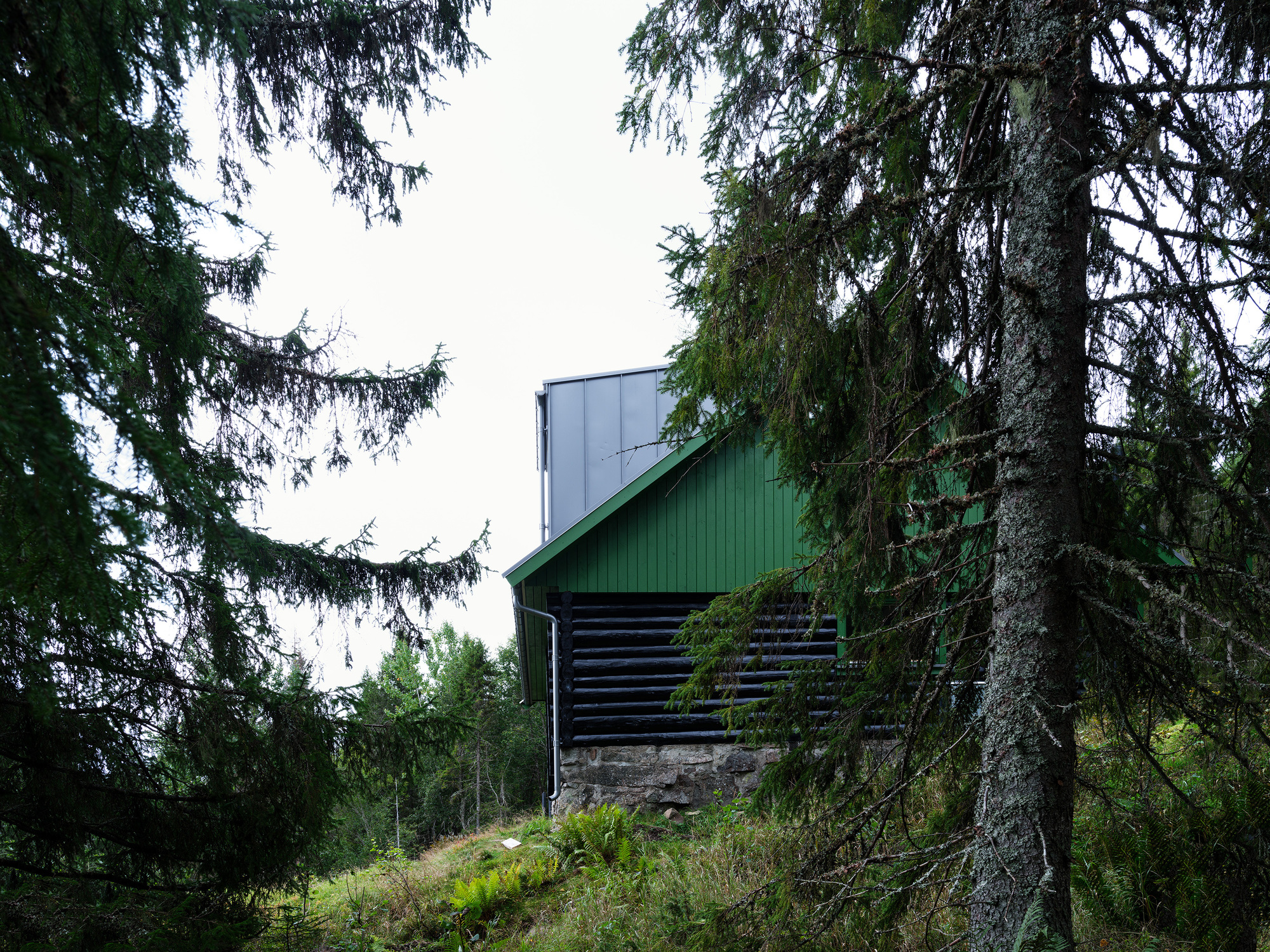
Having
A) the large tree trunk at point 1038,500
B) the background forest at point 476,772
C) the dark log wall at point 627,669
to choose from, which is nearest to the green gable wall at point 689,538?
the dark log wall at point 627,669

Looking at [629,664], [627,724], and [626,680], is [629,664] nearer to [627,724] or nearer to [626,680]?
[626,680]

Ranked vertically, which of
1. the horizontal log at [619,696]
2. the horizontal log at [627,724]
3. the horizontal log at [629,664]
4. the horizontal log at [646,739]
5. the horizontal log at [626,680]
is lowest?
the horizontal log at [646,739]

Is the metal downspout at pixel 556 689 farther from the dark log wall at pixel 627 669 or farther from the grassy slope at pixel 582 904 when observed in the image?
the grassy slope at pixel 582 904

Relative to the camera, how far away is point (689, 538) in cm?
1039

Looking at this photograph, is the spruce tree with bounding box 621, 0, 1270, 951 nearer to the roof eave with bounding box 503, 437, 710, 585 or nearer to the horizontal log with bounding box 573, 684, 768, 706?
the roof eave with bounding box 503, 437, 710, 585

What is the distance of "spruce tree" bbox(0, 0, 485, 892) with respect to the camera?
1.79 m

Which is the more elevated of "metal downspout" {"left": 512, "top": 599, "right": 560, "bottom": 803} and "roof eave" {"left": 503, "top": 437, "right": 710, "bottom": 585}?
"roof eave" {"left": 503, "top": 437, "right": 710, "bottom": 585}

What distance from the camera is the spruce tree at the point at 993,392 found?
9.74 ft

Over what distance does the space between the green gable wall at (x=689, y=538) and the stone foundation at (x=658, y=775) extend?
194 cm

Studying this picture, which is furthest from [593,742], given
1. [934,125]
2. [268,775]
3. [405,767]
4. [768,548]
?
[934,125]

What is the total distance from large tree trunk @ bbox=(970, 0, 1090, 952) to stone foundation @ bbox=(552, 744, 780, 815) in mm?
7001

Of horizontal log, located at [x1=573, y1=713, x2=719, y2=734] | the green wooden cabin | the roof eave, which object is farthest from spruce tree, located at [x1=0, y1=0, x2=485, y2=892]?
horizontal log, located at [x1=573, y1=713, x2=719, y2=734]

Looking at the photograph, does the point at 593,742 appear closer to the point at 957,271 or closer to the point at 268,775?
the point at 268,775

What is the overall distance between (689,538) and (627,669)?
5.99 feet
